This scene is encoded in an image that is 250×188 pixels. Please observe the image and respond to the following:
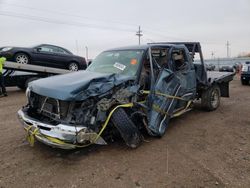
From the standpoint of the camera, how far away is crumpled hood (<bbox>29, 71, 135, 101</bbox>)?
3422 mm

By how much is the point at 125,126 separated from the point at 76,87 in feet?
3.45

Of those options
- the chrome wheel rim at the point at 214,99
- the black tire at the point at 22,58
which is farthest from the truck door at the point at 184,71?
the black tire at the point at 22,58

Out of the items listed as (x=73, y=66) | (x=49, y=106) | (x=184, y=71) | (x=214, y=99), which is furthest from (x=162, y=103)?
(x=73, y=66)

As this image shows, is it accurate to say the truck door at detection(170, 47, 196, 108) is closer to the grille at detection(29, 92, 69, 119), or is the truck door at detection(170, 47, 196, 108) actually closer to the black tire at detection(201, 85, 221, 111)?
the black tire at detection(201, 85, 221, 111)

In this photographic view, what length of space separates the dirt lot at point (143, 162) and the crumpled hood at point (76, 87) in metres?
1.11

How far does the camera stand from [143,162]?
12.0 ft

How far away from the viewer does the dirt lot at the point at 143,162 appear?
3.13 meters

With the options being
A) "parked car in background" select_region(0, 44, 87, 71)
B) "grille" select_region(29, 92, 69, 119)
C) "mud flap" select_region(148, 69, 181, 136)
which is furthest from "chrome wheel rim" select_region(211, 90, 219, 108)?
"parked car in background" select_region(0, 44, 87, 71)

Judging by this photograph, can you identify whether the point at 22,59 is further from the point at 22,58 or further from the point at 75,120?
the point at 75,120

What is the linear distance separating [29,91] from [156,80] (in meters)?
2.51

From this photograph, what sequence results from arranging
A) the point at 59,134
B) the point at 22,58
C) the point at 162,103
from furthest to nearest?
the point at 22,58, the point at 162,103, the point at 59,134

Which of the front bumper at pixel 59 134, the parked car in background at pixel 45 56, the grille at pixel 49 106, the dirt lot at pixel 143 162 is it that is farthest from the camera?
the parked car in background at pixel 45 56

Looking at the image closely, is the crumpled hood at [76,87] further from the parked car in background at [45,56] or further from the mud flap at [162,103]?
the parked car in background at [45,56]

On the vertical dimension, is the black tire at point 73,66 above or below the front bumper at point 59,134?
above
